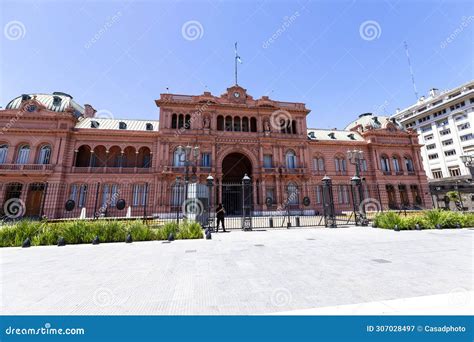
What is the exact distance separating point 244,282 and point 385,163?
3551 centimetres

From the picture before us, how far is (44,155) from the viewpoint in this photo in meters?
23.3

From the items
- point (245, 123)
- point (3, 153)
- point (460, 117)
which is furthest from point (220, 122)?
point (460, 117)

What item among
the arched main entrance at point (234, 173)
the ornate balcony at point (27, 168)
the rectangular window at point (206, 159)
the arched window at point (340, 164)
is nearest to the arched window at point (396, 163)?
the arched window at point (340, 164)

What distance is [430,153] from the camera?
1905 inches

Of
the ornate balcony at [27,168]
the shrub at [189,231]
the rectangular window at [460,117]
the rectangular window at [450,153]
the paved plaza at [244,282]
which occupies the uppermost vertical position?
the rectangular window at [460,117]

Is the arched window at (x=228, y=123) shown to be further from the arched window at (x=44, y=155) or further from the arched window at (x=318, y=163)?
the arched window at (x=44, y=155)

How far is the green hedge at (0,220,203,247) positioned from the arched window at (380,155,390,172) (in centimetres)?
3188

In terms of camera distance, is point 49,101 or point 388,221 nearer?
point 388,221

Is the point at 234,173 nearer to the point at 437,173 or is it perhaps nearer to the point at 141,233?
the point at 141,233

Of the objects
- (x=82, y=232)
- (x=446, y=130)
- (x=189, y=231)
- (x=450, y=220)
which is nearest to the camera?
(x=82, y=232)

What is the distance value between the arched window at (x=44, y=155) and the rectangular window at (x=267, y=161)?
83.6 ft

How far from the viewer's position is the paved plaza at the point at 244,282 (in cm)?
301

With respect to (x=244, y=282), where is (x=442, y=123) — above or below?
above

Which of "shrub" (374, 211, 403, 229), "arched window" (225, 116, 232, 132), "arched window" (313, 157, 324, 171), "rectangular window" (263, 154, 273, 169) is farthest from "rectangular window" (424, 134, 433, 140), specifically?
"shrub" (374, 211, 403, 229)
